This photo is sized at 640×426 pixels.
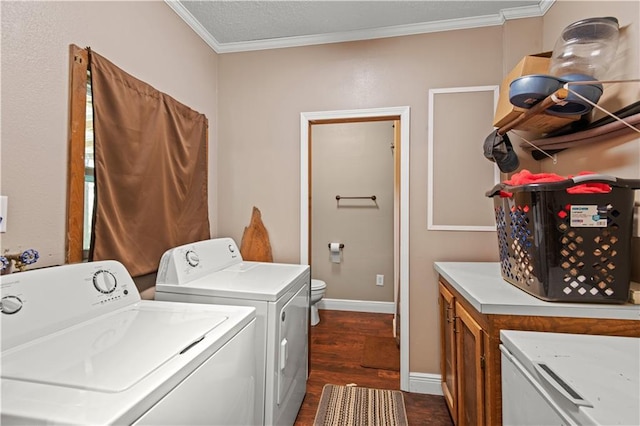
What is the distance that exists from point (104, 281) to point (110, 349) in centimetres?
43

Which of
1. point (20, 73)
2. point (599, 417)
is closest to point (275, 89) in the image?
point (20, 73)

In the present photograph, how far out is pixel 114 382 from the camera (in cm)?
67

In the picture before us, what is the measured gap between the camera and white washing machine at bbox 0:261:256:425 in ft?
2.01

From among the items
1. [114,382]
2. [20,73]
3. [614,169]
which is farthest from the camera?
[614,169]

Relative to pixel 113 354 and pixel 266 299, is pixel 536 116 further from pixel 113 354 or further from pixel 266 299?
pixel 113 354

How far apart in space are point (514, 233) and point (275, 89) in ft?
6.20

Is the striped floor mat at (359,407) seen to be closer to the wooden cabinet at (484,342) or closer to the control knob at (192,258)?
the wooden cabinet at (484,342)

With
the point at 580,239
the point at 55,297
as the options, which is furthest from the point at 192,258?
the point at 580,239

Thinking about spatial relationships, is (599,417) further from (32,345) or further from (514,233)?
(32,345)

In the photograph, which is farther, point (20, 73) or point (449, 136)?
point (449, 136)

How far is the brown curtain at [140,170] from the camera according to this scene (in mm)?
1327

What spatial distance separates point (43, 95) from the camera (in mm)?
1128

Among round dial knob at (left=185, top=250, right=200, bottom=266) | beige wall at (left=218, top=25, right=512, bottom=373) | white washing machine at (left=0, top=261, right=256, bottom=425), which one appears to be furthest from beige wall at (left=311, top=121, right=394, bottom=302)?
white washing machine at (left=0, top=261, right=256, bottom=425)

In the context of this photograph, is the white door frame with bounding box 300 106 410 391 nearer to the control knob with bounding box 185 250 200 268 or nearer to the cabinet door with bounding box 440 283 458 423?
the cabinet door with bounding box 440 283 458 423
